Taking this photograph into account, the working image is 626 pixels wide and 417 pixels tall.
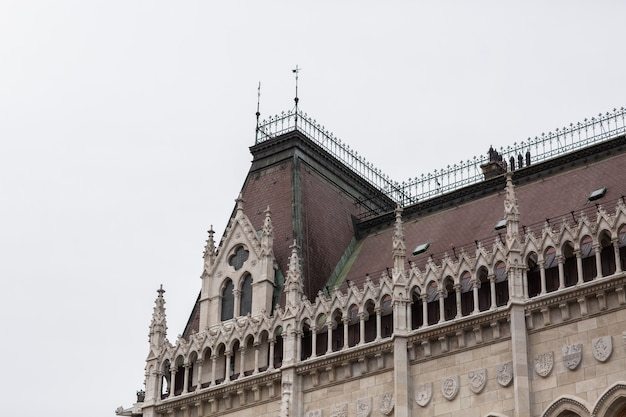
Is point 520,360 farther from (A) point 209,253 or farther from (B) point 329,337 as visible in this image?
(A) point 209,253

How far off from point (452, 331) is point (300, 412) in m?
5.51

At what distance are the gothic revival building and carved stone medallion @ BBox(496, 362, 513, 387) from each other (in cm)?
6

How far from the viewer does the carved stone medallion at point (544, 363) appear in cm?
3569

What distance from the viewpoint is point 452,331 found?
38.0 m

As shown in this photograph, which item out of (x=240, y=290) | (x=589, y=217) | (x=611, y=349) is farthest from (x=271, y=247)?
(x=611, y=349)

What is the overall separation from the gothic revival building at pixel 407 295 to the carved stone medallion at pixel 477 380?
4cm

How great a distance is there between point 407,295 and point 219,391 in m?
7.08

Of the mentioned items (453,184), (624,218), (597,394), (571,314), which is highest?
(453,184)

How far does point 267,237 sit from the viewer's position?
44.7 meters

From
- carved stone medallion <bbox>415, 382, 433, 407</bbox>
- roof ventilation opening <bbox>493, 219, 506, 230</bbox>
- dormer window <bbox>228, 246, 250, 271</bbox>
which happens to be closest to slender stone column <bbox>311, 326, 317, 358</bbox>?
carved stone medallion <bbox>415, 382, 433, 407</bbox>

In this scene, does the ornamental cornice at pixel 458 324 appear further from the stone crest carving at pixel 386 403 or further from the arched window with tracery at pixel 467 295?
the stone crest carving at pixel 386 403

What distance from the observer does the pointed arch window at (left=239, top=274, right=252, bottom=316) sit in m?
44.2

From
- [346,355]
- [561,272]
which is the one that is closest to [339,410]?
[346,355]

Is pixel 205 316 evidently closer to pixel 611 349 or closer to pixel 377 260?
pixel 377 260
